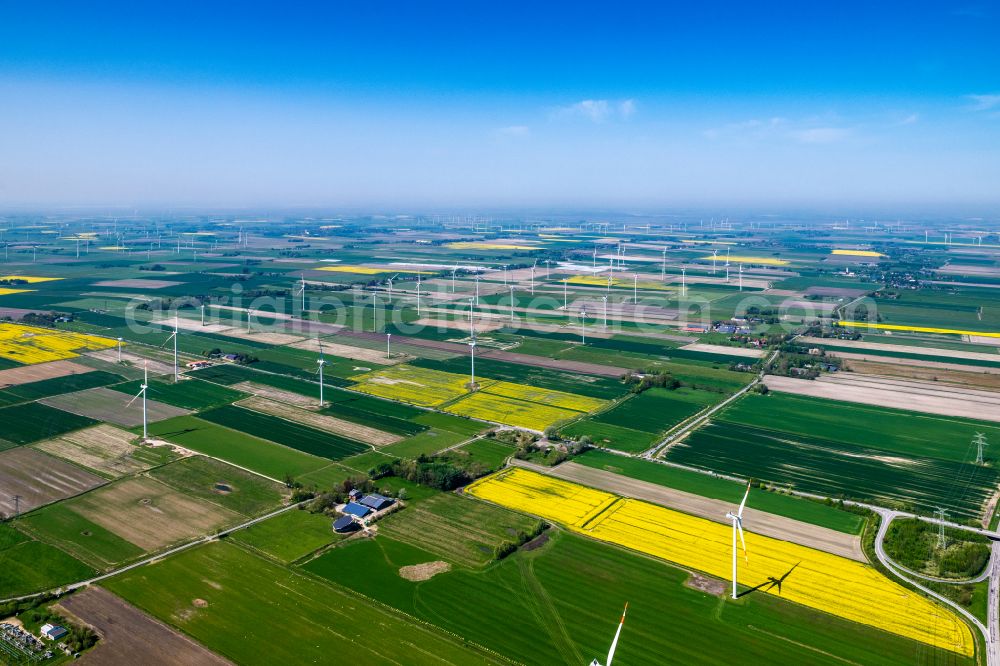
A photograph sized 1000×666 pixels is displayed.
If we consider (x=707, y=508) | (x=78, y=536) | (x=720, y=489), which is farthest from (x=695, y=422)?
(x=78, y=536)

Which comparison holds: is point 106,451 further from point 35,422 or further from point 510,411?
point 510,411

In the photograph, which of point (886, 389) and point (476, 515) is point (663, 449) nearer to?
point (476, 515)

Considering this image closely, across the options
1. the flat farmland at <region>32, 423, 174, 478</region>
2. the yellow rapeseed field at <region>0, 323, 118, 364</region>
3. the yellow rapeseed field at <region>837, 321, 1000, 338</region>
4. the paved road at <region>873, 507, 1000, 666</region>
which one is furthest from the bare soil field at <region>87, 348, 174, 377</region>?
the yellow rapeseed field at <region>837, 321, 1000, 338</region>

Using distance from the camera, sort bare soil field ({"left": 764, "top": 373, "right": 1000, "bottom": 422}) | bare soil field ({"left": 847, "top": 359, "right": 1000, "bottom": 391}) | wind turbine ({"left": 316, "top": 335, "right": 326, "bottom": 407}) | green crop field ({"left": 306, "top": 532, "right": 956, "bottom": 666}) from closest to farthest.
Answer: green crop field ({"left": 306, "top": 532, "right": 956, "bottom": 666})
wind turbine ({"left": 316, "top": 335, "right": 326, "bottom": 407})
bare soil field ({"left": 764, "top": 373, "right": 1000, "bottom": 422})
bare soil field ({"left": 847, "top": 359, "right": 1000, "bottom": 391})

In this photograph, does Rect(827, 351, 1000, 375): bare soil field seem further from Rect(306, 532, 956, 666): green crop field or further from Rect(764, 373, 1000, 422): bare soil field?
Rect(306, 532, 956, 666): green crop field

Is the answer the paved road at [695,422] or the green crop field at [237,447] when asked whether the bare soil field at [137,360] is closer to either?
the green crop field at [237,447]
